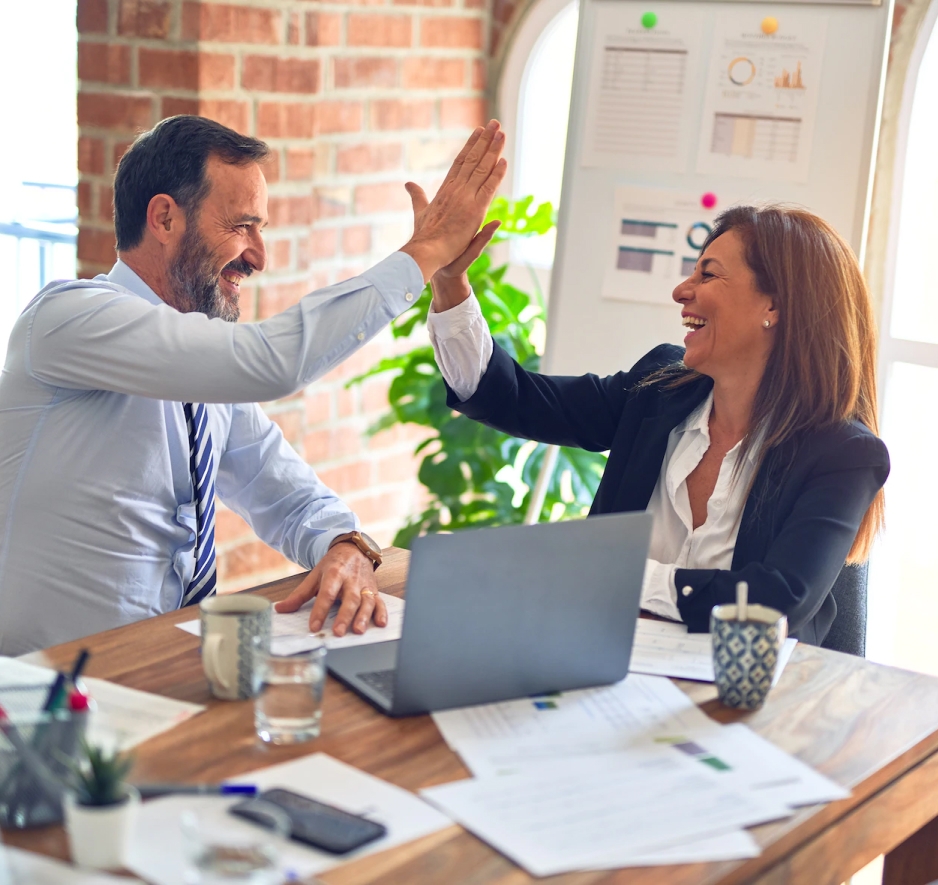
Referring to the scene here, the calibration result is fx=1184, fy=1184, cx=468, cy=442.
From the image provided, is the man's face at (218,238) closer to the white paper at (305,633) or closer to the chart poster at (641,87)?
the white paper at (305,633)

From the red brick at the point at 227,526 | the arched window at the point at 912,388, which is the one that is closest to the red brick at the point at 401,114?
the red brick at the point at 227,526

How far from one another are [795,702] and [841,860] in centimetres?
25

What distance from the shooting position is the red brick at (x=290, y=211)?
2777 mm

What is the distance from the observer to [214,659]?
1245 mm

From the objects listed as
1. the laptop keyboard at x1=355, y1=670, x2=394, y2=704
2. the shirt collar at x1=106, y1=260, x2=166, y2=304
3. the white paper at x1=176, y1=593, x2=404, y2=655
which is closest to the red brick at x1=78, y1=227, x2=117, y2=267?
the shirt collar at x1=106, y1=260, x2=166, y2=304

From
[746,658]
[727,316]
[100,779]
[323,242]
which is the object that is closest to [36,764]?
[100,779]

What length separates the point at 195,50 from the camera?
254cm

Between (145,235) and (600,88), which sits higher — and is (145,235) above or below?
below

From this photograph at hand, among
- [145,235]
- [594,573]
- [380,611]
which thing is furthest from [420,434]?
[594,573]

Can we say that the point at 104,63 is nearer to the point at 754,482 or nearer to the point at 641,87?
the point at 641,87

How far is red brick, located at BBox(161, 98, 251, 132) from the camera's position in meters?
2.57

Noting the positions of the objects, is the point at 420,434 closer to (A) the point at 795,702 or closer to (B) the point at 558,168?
(B) the point at 558,168

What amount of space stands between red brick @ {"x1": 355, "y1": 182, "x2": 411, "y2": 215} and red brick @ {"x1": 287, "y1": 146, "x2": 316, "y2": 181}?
0.31 m

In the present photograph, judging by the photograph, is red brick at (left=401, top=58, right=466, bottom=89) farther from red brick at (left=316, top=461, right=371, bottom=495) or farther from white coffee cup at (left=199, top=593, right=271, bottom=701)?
white coffee cup at (left=199, top=593, right=271, bottom=701)
